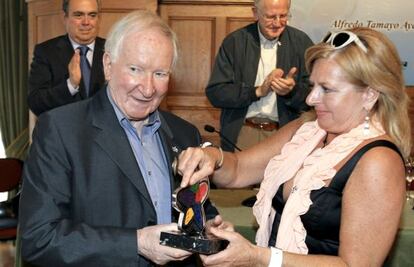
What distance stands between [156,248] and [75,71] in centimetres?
223

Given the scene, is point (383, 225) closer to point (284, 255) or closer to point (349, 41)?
point (284, 255)

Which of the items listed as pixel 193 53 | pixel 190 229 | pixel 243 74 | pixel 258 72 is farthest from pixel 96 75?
pixel 190 229

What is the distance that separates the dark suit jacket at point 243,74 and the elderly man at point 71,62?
0.72 m

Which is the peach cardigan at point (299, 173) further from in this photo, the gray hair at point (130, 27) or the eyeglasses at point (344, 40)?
the gray hair at point (130, 27)

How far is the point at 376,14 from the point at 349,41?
12.2 ft

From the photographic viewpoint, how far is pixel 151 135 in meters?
2.10

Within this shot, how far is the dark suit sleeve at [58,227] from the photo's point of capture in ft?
5.93

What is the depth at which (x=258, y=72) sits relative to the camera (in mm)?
4336

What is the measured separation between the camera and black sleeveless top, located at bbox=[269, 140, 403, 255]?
2.05 meters

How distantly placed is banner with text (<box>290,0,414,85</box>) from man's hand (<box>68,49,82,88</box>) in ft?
7.30

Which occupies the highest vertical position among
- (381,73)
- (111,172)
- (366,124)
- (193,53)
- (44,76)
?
(381,73)

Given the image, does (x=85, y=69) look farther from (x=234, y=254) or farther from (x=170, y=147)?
(x=234, y=254)

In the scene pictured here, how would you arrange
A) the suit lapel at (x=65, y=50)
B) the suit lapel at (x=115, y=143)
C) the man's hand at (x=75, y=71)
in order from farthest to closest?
1. the suit lapel at (x=65, y=50)
2. the man's hand at (x=75, y=71)
3. the suit lapel at (x=115, y=143)

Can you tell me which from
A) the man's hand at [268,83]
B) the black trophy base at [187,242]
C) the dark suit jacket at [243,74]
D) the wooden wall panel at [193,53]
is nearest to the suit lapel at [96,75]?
the dark suit jacket at [243,74]
